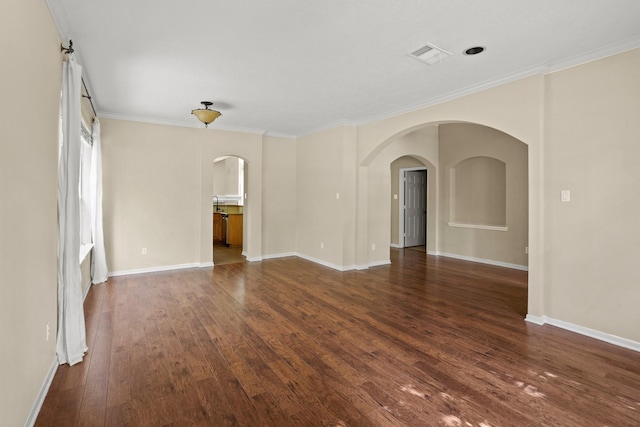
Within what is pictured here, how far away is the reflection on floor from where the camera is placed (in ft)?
22.7

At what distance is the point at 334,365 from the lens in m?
2.66

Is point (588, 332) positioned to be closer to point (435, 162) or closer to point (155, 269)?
point (435, 162)

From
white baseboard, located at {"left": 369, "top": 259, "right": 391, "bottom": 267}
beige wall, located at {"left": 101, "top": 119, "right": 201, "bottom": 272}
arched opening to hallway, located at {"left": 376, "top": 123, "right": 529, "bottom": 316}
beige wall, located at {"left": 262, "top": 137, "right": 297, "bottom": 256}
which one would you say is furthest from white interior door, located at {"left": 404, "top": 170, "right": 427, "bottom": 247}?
beige wall, located at {"left": 101, "top": 119, "right": 201, "bottom": 272}

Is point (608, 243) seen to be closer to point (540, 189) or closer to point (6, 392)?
point (540, 189)

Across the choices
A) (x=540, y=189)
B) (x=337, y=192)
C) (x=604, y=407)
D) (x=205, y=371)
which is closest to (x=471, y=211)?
(x=337, y=192)

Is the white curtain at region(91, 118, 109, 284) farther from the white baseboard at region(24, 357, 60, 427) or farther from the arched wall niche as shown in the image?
the arched wall niche

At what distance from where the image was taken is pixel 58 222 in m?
2.66

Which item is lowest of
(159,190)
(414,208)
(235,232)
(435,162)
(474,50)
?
(235,232)

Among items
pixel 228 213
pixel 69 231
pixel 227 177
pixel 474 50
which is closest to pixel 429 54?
pixel 474 50

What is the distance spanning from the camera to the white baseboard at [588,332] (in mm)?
3043

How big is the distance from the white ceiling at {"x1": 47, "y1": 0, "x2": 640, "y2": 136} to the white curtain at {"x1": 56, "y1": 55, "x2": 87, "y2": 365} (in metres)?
0.52

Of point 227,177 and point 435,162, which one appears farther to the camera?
point 227,177

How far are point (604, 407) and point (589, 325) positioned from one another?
1.46m

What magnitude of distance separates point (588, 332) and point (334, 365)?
270cm
